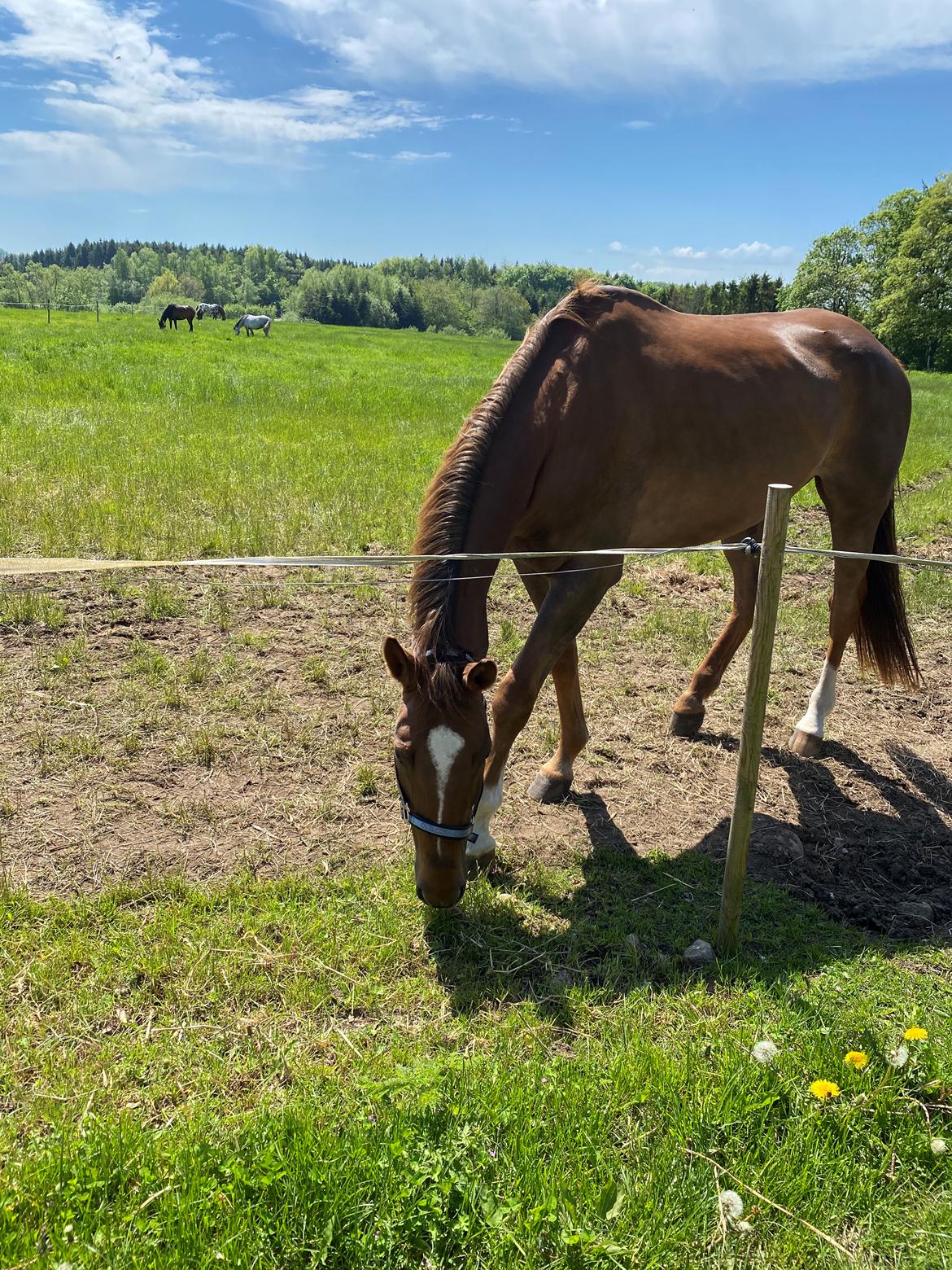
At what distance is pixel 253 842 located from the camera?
3668 mm

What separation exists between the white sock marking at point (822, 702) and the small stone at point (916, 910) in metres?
1.50

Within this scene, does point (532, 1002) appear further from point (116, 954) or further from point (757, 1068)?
point (116, 954)

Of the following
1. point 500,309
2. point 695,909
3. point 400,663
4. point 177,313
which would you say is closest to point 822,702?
point 695,909

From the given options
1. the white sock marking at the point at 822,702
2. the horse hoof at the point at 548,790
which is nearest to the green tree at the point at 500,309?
the white sock marking at the point at 822,702

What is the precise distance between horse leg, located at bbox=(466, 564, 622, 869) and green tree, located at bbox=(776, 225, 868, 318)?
66.5 meters

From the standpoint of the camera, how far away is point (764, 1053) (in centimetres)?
246

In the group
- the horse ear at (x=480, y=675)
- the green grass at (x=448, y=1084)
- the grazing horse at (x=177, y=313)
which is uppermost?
the grazing horse at (x=177, y=313)

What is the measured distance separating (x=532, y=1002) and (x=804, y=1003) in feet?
3.22

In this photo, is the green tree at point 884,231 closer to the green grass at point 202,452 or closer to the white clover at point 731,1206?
the green grass at point 202,452

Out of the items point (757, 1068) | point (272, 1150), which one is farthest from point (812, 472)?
point (272, 1150)

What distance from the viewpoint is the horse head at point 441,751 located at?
9.05 feet

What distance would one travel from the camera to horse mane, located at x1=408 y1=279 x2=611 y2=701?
2857 millimetres

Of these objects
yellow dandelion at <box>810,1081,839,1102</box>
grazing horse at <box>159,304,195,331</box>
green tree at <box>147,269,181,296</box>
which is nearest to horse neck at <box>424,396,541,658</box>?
yellow dandelion at <box>810,1081,839,1102</box>

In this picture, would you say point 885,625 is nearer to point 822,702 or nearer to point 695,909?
point 822,702
